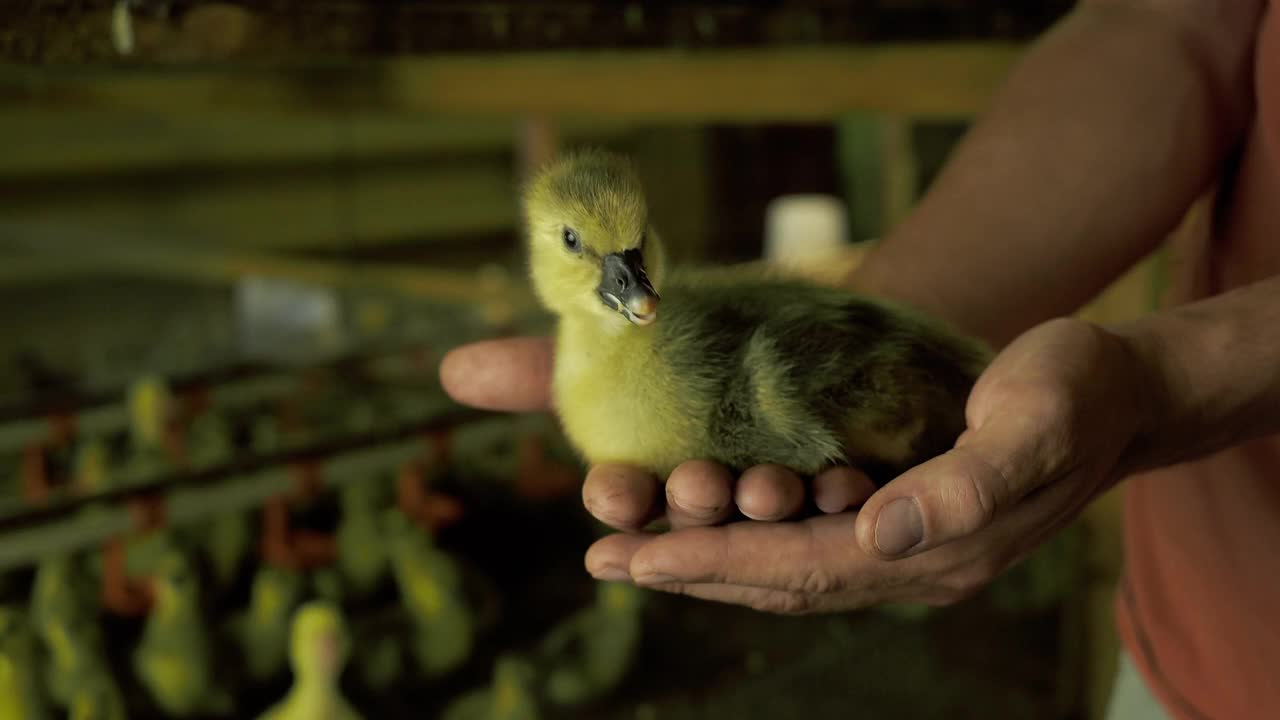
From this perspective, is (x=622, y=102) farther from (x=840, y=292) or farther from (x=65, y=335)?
(x=65, y=335)

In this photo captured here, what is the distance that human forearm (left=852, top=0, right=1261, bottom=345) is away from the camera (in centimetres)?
90

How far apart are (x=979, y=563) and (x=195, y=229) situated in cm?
282

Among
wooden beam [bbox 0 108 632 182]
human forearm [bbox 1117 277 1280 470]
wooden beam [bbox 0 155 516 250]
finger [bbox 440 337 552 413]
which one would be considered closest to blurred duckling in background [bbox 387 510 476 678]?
finger [bbox 440 337 552 413]

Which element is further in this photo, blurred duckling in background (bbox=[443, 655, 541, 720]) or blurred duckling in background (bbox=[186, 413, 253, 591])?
blurred duckling in background (bbox=[186, 413, 253, 591])

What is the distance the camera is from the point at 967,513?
56 centimetres

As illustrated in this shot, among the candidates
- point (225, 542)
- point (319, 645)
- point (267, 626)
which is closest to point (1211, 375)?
point (319, 645)

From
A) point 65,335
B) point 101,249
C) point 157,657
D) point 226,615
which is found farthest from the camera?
point 101,249

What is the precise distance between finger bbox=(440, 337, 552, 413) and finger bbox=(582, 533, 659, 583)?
8.6 inches

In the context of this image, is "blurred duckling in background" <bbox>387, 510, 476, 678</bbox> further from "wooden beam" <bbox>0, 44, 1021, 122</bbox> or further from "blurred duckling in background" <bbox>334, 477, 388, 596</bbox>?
"wooden beam" <bbox>0, 44, 1021, 122</bbox>

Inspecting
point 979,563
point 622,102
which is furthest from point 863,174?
point 979,563

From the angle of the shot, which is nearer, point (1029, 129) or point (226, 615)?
point (1029, 129)

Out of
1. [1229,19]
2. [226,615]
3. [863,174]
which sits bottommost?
[226,615]

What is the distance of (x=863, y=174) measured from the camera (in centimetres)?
246

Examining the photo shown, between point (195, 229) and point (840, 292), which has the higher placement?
point (840, 292)
